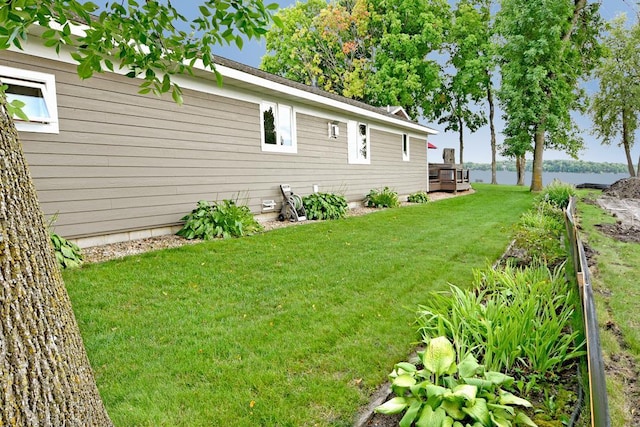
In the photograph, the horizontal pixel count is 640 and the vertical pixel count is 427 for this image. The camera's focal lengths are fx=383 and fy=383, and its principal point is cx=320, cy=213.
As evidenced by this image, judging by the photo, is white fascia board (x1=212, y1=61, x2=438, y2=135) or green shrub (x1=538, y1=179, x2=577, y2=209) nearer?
white fascia board (x1=212, y1=61, x2=438, y2=135)

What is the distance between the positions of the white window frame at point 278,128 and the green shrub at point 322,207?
4.07 ft

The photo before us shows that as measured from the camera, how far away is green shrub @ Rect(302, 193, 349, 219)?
359 inches

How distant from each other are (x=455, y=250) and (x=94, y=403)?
16.9ft

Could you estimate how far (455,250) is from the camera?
5738 millimetres

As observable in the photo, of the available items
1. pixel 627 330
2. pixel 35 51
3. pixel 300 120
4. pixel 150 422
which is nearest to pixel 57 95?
pixel 35 51

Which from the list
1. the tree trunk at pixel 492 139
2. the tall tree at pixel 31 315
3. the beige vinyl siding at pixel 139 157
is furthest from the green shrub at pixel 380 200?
the tree trunk at pixel 492 139

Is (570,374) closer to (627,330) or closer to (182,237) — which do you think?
(627,330)

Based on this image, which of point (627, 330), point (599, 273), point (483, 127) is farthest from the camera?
point (483, 127)

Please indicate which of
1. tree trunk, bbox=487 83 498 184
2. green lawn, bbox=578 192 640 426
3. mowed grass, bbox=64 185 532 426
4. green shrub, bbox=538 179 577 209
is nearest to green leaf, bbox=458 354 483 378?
mowed grass, bbox=64 185 532 426

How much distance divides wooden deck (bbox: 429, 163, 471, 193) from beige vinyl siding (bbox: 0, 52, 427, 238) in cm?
1068

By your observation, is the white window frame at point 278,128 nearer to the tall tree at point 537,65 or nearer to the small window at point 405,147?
the small window at point 405,147

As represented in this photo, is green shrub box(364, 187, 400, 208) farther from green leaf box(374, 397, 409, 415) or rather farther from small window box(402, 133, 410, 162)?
green leaf box(374, 397, 409, 415)

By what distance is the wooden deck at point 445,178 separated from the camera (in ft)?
59.8

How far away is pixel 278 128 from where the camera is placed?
8945 millimetres
